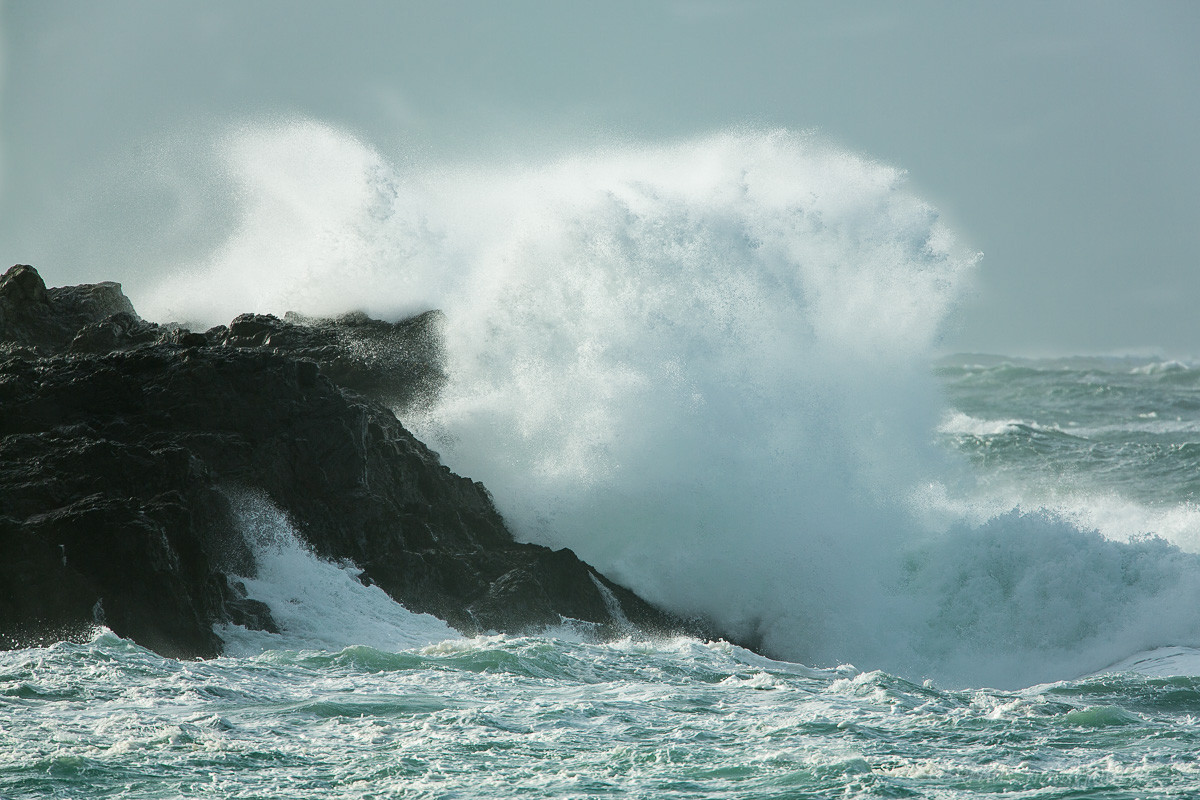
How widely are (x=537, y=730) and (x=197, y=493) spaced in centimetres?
478

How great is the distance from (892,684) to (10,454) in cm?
838

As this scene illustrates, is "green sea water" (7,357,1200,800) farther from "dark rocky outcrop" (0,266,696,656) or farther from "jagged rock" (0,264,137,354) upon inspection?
"jagged rock" (0,264,137,354)

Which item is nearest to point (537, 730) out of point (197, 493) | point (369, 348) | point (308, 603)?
point (308, 603)

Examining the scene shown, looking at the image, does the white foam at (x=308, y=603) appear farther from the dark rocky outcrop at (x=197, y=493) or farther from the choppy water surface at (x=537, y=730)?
the choppy water surface at (x=537, y=730)

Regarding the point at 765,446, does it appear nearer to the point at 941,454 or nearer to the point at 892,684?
the point at 941,454

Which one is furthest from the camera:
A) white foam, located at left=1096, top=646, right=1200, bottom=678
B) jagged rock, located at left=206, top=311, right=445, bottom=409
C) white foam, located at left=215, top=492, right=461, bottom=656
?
jagged rock, located at left=206, top=311, right=445, bottom=409

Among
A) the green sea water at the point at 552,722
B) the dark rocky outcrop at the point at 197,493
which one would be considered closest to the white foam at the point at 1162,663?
the green sea water at the point at 552,722

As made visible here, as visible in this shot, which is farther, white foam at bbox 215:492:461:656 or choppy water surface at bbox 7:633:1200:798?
white foam at bbox 215:492:461:656

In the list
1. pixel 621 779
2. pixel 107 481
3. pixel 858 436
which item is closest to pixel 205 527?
pixel 107 481

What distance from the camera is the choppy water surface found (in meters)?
6.94

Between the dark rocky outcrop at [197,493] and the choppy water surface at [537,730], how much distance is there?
82 cm

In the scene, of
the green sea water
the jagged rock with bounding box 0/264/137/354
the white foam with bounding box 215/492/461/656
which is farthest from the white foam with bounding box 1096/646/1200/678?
the jagged rock with bounding box 0/264/137/354

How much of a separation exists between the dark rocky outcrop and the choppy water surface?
2.70ft

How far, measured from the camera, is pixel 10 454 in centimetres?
1072
